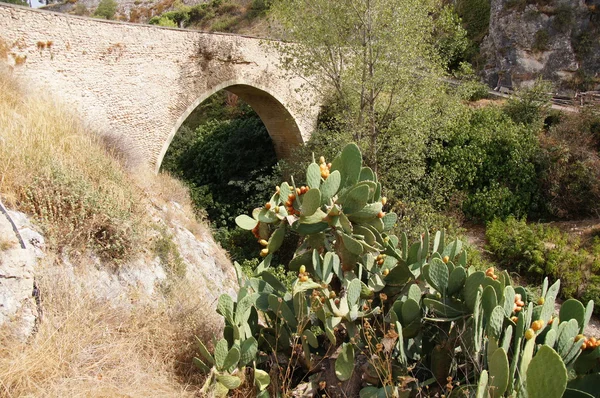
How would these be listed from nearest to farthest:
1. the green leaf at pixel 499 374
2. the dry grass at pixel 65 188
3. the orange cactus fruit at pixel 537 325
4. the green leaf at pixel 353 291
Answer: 1. the green leaf at pixel 499 374
2. the orange cactus fruit at pixel 537 325
3. the green leaf at pixel 353 291
4. the dry grass at pixel 65 188

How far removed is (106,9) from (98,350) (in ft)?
107

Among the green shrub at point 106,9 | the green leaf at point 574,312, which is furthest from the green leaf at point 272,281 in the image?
the green shrub at point 106,9

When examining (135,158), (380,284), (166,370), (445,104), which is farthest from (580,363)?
(445,104)

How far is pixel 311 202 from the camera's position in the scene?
2875mm

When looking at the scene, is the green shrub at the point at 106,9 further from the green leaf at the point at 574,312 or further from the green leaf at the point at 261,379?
the green leaf at the point at 574,312

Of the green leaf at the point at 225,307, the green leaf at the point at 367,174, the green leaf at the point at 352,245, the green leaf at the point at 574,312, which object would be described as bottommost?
the green leaf at the point at 225,307

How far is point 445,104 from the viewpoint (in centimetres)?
1102

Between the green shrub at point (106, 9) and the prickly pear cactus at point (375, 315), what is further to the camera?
the green shrub at point (106, 9)

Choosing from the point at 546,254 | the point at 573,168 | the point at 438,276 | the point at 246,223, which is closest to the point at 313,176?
the point at 246,223

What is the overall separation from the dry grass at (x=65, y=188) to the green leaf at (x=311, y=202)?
255 centimetres

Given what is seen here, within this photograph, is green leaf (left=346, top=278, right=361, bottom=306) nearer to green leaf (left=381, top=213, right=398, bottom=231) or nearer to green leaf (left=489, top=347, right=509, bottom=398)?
green leaf (left=381, top=213, right=398, bottom=231)

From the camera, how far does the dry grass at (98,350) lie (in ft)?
9.01

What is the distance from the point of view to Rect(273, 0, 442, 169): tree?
926 cm

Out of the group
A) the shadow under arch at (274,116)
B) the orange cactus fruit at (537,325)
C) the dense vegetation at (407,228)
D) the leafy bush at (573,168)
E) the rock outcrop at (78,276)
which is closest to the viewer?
the orange cactus fruit at (537,325)
